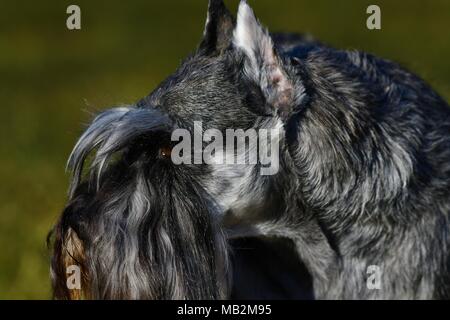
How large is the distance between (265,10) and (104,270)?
11.9 m

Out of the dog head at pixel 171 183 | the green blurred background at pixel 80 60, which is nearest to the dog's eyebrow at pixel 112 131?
the dog head at pixel 171 183

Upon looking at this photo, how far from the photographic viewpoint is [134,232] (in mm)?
4559

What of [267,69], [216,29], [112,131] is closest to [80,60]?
[216,29]

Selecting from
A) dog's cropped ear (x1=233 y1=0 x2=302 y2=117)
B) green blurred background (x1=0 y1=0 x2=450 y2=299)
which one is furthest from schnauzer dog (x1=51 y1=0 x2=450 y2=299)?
green blurred background (x1=0 y1=0 x2=450 y2=299)

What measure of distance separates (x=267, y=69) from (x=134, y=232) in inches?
37.0

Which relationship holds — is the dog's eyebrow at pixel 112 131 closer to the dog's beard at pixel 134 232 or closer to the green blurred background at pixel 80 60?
the dog's beard at pixel 134 232

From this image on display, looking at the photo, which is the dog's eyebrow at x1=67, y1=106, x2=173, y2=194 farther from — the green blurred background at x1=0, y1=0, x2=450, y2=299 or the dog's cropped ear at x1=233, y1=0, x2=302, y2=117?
the dog's cropped ear at x1=233, y1=0, x2=302, y2=117

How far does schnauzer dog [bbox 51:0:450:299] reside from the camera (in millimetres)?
4574

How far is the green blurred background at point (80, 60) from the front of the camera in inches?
297

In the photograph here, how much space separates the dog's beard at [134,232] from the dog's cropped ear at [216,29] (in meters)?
0.67

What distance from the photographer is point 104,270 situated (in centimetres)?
455

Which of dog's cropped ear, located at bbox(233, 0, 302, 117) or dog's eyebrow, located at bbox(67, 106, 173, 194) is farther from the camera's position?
dog's cropped ear, located at bbox(233, 0, 302, 117)

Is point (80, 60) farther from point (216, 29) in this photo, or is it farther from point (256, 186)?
point (256, 186)

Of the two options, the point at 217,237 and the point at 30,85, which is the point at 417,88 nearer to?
the point at 217,237
